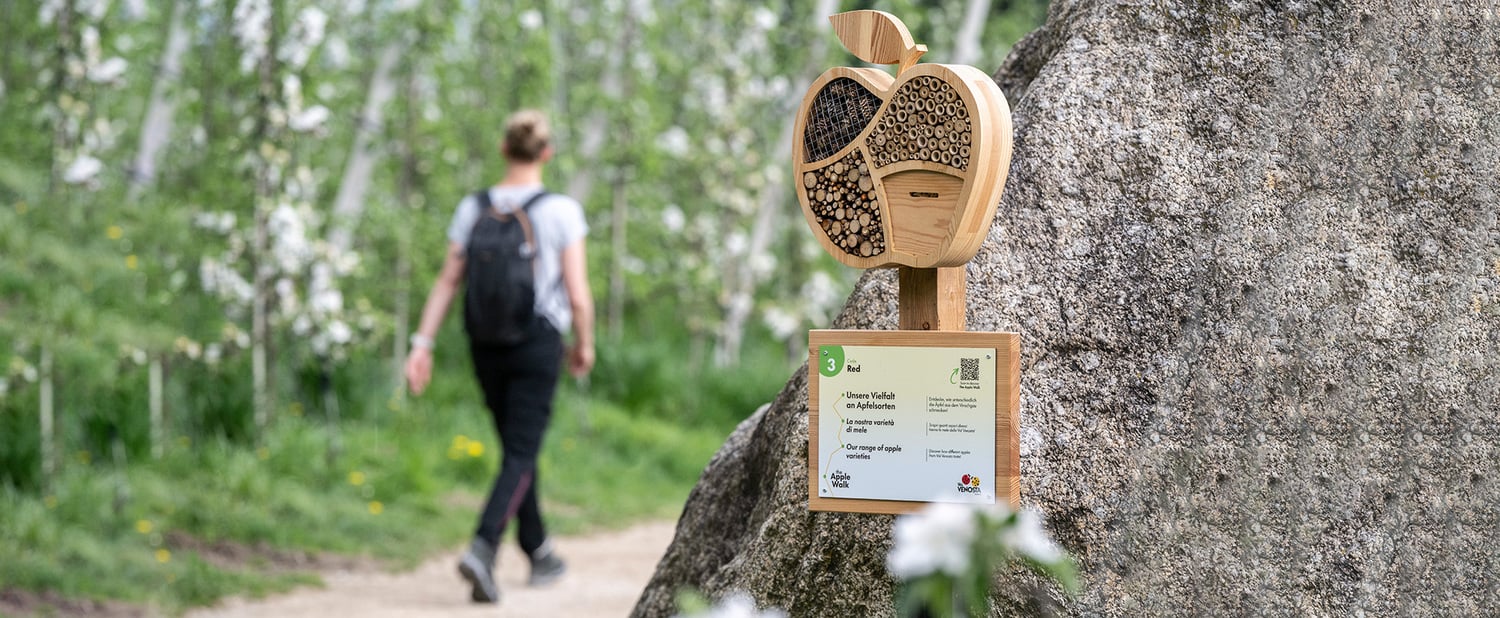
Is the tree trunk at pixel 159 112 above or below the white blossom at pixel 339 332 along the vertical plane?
above

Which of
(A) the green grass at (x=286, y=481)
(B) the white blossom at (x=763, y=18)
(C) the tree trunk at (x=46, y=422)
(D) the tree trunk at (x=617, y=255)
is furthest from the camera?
(D) the tree trunk at (x=617, y=255)

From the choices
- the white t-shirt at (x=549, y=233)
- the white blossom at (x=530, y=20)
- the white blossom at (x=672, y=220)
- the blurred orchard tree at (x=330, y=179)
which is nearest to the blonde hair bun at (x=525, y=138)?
the white t-shirt at (x=549, y=233)

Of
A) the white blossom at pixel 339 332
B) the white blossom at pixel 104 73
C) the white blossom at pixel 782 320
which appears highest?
the white blossom at pixel 104 73

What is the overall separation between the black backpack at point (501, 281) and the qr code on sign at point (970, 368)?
2.76m

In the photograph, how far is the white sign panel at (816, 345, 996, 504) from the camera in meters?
2.27

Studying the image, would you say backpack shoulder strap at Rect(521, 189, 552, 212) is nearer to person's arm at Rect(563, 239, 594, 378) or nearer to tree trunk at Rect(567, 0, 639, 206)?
person's arm at Rect(563, 239, 594, 378)

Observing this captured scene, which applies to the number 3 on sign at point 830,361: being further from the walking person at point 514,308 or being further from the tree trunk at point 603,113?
the tree trunk at point 603,113

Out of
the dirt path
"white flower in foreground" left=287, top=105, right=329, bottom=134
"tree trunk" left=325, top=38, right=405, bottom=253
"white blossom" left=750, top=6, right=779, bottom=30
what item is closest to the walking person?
the dirt path

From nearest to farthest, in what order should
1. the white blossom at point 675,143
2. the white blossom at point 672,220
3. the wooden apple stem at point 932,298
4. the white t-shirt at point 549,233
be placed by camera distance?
the wooden apple stem at point 932,298 → the white t-shirt at point 549,233 → the white blossom at point 675,143 → the white blossom at point 672,220

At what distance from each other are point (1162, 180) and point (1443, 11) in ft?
2.01

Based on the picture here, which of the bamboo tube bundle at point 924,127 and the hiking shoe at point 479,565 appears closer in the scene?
the bamboo tube bundle at point 924,127

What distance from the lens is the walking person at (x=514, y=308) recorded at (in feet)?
15.7

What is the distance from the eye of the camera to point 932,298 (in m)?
2.35

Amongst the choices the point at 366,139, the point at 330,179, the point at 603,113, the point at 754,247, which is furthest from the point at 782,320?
the point at 330,179
